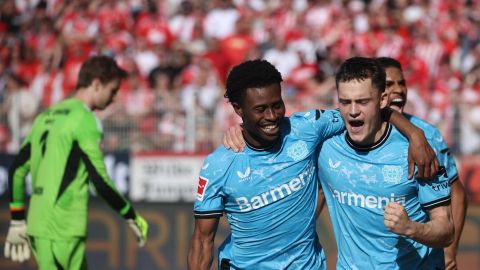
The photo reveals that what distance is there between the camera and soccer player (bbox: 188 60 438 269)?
5852mm

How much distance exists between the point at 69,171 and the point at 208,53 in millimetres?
8054

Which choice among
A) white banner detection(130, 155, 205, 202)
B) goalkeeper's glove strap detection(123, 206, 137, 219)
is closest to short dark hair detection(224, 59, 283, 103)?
goalkeeper's glove strap detection(123, 206, 137, 219)

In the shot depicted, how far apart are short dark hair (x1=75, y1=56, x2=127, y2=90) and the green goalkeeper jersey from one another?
25 cm

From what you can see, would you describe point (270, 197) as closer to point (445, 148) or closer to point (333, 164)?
point (333, 164)

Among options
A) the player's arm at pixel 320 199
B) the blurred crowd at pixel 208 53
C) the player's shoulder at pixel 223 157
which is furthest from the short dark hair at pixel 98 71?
the blurred crowd at pixel 208 53

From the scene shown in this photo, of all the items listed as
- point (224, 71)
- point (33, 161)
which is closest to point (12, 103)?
point (224, 71)

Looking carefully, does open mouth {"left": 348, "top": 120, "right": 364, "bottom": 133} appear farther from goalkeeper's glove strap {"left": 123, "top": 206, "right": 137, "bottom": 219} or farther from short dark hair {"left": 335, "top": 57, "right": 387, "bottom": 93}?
goalkeeper's glove strap {"left": 123, "top": 206, "right": 137, "bottom": 219}

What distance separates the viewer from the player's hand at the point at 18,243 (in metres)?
8.20

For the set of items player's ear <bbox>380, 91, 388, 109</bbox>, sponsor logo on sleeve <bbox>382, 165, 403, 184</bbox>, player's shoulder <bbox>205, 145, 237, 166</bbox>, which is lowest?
sponsor logo on sleeve <bbox>382, 165, 403, 184</bbox>

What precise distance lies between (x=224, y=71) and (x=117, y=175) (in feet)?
10.6

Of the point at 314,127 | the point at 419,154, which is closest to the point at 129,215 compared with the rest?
the point at 314,127

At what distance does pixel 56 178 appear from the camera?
25.0 feet

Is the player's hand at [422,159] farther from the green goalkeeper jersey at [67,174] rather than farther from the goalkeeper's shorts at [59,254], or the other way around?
the goalkeeper's shorts at [59,254]

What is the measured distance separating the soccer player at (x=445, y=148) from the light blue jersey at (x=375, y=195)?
75 centimetres
